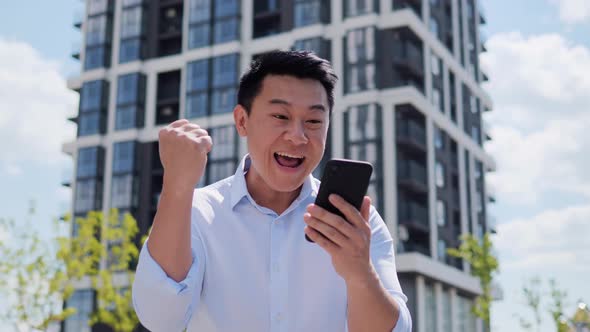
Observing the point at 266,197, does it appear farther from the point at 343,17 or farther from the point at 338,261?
the point at 343,17

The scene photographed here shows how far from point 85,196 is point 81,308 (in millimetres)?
6240

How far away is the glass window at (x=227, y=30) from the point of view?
141 feet

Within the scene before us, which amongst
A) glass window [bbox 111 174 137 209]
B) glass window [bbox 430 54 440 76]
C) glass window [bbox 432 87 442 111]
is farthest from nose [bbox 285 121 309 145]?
glass window [bbox 111 174 137 209]

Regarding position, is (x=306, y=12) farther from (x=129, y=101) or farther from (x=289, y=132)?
(x=289, y=132)

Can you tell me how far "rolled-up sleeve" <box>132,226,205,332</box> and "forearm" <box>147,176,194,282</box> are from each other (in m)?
0.02

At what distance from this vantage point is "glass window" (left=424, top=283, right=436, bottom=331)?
39169 millimetres

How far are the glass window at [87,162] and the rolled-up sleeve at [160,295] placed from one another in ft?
143

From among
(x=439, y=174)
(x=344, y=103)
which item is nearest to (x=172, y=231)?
(x=344, y=103)

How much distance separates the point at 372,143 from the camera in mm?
37125

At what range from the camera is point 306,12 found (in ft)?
133

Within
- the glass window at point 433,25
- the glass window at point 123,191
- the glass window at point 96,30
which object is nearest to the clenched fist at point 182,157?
the glass window at point 123,191

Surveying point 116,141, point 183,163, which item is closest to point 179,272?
point 183,163

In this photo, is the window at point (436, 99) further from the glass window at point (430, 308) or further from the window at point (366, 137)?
the glass window at point (430, 308)

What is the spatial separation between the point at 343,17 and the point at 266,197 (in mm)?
38197
